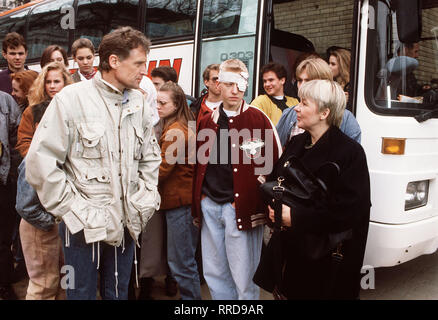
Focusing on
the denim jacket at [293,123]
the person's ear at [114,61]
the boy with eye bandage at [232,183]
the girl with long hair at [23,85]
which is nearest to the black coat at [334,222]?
the boy with eye bandage at [232,183]

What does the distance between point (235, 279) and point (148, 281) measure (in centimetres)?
134

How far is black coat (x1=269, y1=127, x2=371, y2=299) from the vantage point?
7.97 feet

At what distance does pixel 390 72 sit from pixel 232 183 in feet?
6.05

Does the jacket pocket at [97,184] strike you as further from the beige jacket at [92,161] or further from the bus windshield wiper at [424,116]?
the bus windshield wiper at [424,116]

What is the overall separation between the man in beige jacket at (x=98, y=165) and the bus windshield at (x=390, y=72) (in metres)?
2.18

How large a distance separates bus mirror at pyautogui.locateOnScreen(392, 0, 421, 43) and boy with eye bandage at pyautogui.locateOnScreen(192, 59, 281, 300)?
4.21 feet

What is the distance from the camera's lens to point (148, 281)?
13.8ft

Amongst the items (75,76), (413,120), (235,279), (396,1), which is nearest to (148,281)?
(235,279)

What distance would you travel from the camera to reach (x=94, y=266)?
2545 millimetres

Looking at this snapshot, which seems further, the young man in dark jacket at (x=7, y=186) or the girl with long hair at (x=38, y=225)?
the young man in dark jacket at (x=7, y=186)

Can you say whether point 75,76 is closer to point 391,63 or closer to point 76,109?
point 76,109

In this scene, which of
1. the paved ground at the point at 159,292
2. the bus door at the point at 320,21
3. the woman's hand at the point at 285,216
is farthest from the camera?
the bus door at the point at 320,21

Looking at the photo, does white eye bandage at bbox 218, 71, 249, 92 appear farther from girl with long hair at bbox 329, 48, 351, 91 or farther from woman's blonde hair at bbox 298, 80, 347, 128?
girl with long hair at bbox 329, 48, 351, 91

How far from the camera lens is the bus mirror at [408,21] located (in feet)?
11.1
